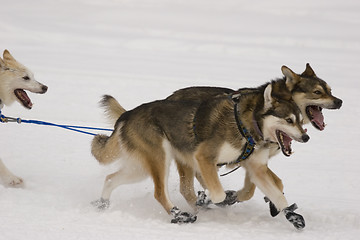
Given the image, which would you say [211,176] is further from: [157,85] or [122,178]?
[157,85]

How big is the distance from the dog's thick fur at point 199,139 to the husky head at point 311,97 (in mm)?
425

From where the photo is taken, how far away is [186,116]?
4906 mm

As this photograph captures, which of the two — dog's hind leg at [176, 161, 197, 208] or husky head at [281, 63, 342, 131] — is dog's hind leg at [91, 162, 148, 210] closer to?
dog's hind leg at [176, 161, 197, 208]

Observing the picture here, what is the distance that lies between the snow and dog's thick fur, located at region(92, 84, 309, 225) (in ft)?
0.99

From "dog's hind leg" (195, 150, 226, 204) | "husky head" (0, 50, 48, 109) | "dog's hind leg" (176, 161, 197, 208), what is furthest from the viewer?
"husky head" (0, 50, 48, 109)

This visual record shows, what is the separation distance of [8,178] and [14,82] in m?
0.98

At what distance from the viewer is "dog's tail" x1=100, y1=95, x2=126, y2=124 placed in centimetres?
550

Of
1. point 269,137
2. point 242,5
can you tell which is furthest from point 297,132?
point 242,5

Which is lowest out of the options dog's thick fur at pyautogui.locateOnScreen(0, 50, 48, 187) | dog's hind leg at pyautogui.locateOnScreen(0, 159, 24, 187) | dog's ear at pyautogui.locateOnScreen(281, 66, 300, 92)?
dog's hind leg at pyautogui.locateOnScreen(0, 159, 24, 187)

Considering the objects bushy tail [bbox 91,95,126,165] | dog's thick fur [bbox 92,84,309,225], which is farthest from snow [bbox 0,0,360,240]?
bushy tail [bbox 91,95,126,165]

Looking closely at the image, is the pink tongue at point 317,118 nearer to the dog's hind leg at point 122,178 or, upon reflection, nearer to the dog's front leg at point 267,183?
the dog's front leg at point 267,183

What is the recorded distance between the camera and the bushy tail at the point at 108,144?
5.16m

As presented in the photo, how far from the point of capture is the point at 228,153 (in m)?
4.64

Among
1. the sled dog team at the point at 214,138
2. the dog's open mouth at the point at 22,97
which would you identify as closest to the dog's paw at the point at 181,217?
the sled dog team at the point at 214,138
